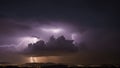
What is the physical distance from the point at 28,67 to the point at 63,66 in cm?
741

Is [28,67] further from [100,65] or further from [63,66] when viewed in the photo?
[100,65]

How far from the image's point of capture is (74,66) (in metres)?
66.5

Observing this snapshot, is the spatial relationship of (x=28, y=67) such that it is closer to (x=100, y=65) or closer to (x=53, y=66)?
(x=53, y=66)

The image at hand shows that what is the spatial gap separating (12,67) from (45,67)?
25.6 feet

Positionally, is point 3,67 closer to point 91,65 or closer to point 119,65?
point 91,65

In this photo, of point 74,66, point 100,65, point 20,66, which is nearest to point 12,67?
point 20,66

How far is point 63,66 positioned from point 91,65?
5.85m

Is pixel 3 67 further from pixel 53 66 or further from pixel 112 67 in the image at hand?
pixel 112 67

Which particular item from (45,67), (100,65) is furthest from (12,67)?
(100,65)

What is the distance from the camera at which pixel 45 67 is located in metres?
65.5

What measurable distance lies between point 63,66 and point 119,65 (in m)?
11.7

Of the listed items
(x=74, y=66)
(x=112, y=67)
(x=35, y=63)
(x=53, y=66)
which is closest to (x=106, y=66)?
(x=112, y=67)

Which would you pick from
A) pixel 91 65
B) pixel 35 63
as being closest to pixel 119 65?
pixel 91 65

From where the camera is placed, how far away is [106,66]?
6612cm
